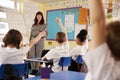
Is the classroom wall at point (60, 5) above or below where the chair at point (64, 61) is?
above

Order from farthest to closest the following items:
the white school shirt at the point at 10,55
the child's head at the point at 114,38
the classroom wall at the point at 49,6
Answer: the classroom wall at the point at 49,6, the white school shirt at the point at 10,55, the child's head at the point at 114,38

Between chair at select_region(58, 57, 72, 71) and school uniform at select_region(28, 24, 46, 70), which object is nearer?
chair at select_region(58, 57, 72, 71)

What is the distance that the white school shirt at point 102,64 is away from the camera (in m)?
0.87

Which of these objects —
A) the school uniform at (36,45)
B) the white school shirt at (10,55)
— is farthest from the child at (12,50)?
the school uniform at (36,45)

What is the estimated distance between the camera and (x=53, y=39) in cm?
663

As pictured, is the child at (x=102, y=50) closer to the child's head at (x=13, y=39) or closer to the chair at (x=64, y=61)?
the child's head at (x=13, y=39)

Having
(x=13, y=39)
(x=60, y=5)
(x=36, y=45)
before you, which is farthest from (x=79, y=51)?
(x=60, y=5)

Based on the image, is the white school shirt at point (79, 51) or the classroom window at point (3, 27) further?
the classroom window at point (3, 27)

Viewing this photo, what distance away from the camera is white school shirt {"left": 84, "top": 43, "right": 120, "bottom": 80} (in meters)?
0.87

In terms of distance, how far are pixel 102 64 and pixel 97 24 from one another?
0.59 ft

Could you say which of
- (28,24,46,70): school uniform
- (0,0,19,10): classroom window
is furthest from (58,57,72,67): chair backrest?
(0,0,19,10): classroom window

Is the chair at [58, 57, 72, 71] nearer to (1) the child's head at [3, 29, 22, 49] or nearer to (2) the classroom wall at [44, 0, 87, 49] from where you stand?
(1) the child's head at [3, 29, 22, 49]

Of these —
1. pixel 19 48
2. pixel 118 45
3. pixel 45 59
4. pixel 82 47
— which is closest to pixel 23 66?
pixel 19 48

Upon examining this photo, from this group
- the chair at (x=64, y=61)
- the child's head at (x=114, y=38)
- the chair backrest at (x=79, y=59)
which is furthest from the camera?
the chair backrest at (x=79, y=59)
